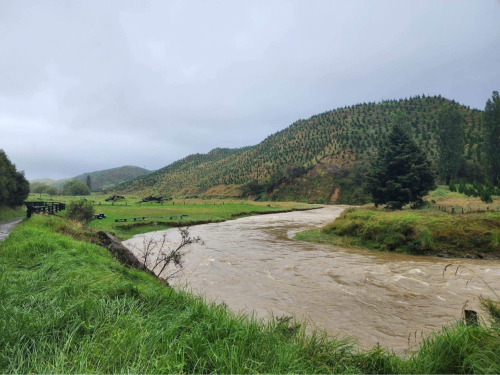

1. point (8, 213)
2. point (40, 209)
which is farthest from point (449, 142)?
point (8, 213)

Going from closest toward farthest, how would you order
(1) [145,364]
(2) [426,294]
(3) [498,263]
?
(1) [145,364], (2) [426,294], (3) [498,263]

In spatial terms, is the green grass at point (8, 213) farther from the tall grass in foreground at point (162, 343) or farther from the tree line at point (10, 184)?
the tall grass in foreground at point (162, 343)

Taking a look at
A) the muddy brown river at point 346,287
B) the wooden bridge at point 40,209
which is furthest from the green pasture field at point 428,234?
the wooden bridge at point 40,209

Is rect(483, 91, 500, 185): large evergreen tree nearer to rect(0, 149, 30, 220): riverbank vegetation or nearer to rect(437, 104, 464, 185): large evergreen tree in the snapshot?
rect(437, 104, 464, 185): large evergreen tree

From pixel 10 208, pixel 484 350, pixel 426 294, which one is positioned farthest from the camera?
pixel 10 208

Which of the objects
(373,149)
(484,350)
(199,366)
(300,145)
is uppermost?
(300,145)

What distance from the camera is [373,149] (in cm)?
8081

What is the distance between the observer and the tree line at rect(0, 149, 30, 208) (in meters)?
26.7

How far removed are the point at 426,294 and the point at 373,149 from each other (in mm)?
81486

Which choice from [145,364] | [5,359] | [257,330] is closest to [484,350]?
[257,330]

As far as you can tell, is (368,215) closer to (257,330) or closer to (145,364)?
(257,330)

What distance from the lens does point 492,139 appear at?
3988cm

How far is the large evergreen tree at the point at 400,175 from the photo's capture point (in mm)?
27047

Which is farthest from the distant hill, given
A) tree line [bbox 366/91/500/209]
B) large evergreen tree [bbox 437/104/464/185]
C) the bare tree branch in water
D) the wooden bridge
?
the bare tree branch in water
